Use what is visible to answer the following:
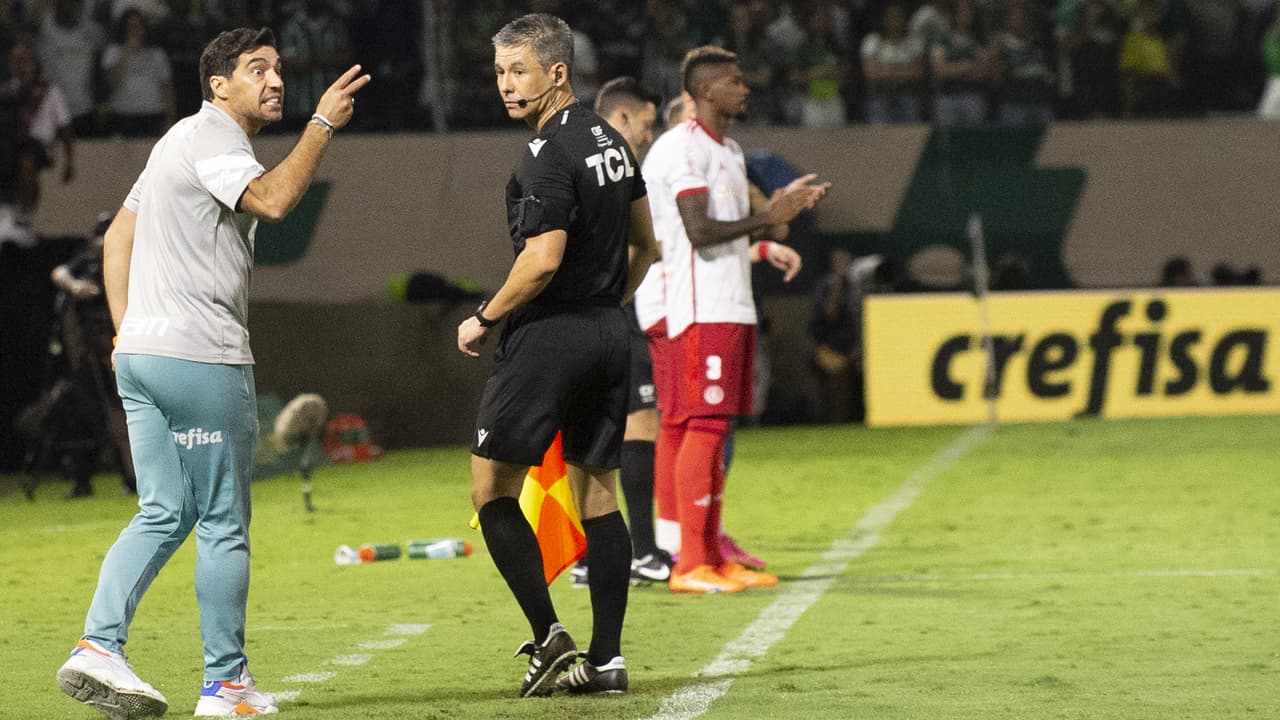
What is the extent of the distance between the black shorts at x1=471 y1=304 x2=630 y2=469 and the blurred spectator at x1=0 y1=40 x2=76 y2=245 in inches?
517

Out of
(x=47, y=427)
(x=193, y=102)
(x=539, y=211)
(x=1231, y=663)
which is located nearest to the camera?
(x=539, y=211)

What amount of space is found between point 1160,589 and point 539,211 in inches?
136

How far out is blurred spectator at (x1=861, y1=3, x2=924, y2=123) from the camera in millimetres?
18906

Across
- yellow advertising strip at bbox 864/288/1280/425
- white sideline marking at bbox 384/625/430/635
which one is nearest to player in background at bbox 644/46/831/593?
white sideline marking at bbox 384/625/430/635

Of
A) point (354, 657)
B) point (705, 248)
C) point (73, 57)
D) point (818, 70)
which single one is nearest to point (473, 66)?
point (818, 70)

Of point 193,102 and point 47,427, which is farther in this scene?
point 193,102

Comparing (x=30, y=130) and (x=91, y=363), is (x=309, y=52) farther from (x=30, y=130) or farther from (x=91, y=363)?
(x=91, y=363)

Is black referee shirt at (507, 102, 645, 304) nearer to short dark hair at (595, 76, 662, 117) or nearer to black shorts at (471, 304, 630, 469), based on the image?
black shorts at (471, 304, 630, 469)

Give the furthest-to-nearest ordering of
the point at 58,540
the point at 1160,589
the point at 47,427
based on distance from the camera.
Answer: the point at 47,427 < the point at 58,540 < the point at 1160,589

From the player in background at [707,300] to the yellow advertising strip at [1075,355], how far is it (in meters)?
8.39

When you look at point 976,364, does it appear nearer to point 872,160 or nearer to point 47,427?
point 872,160

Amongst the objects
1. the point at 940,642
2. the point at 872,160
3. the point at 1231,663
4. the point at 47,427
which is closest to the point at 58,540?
the point at 47,427

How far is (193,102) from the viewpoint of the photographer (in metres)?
18.7

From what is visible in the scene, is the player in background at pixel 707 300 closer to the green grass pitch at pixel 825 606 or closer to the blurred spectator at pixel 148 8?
the green grass pitch at pixel 825 606
